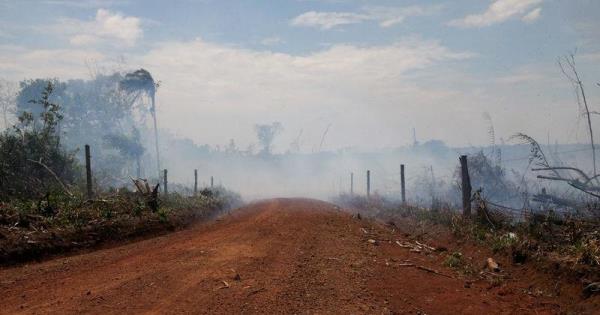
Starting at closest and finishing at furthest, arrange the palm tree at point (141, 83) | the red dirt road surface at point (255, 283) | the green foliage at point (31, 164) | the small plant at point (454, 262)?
the red dirt road surface at point (255, 283)
the small plant at point (454, 262)
the green foliage at point (31, 164)
the palm tree at point (141, 83)

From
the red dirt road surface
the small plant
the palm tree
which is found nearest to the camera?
the red dirt road surface

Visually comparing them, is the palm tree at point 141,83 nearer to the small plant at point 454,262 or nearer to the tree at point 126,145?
the tree at point 126,145

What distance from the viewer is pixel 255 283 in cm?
714

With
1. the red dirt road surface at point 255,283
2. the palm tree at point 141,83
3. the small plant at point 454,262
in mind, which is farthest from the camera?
the palm tree at point 141,83

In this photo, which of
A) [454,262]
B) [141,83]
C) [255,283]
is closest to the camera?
[255,283]

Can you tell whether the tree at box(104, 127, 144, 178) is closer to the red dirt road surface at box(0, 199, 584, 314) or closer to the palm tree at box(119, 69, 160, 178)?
the palm tree at box(119, 69, 160, 178)

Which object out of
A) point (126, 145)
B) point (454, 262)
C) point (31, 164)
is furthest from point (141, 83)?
point (454, 262)

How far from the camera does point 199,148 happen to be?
332ft

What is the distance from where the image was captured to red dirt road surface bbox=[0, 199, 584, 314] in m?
6.15

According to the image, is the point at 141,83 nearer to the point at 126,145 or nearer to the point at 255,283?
the point at 126,145

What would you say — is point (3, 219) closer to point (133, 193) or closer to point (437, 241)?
point (133, 193)

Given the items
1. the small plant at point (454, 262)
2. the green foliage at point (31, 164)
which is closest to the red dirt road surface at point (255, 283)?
the small plant at point (454, 262)

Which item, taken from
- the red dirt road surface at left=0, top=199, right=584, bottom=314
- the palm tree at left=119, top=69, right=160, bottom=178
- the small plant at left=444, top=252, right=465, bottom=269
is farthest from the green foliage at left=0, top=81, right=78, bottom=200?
the palm tree at left=119, top=69, right=160, bottom=178

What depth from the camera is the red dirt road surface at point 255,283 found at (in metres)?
6.15
